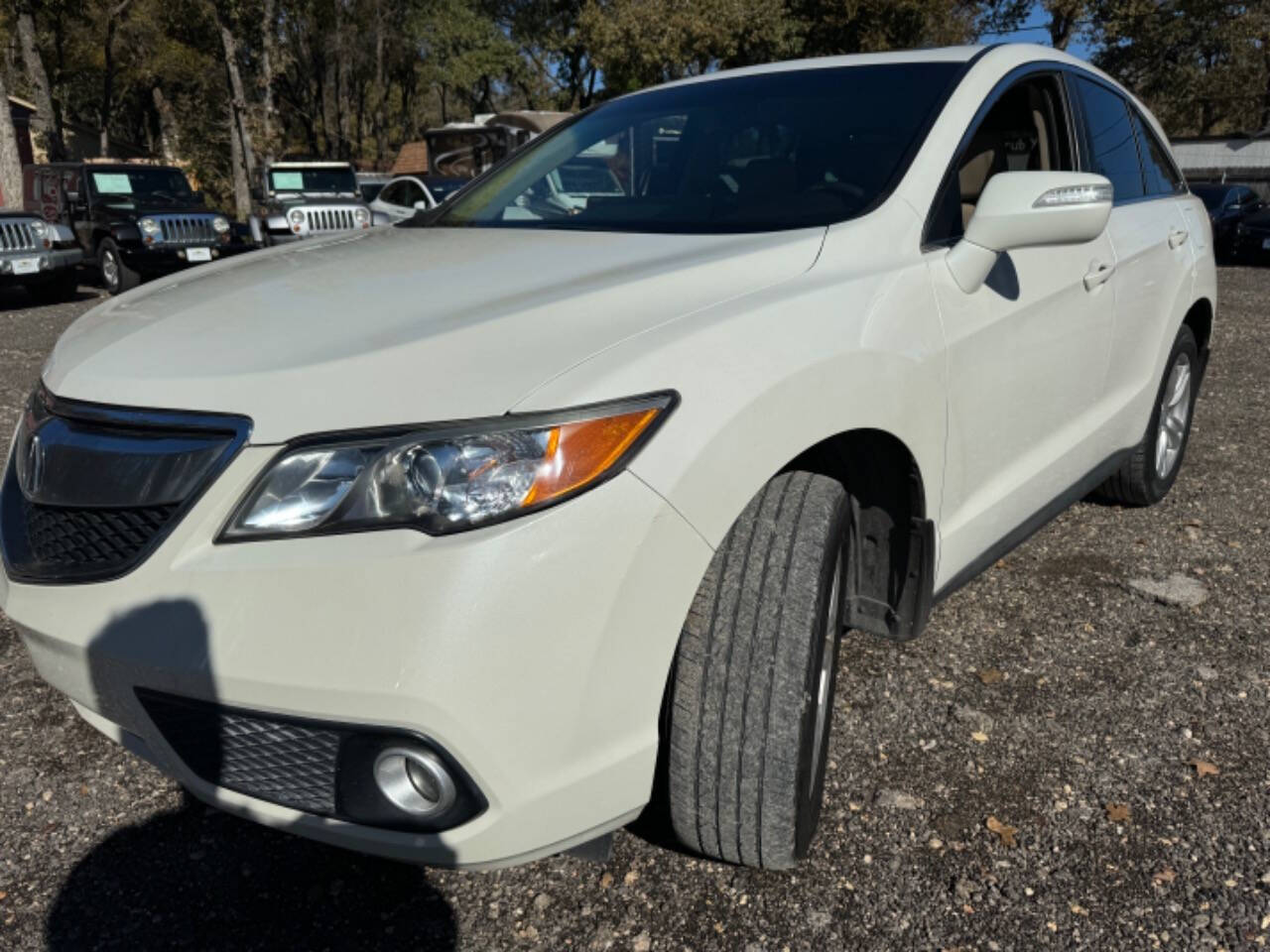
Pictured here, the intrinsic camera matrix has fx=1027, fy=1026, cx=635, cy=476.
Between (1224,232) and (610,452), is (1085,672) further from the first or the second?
(1224,232)

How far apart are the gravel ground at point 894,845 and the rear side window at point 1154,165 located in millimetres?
1548

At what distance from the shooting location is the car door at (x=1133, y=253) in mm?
3037

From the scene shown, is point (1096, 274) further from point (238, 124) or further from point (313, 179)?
point (238, 124)

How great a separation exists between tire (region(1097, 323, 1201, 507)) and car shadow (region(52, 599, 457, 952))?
9.03 ft

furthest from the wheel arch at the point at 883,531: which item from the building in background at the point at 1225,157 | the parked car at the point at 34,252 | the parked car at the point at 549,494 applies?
the building in background at the point at 1225,157

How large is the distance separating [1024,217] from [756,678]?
43.8 inches

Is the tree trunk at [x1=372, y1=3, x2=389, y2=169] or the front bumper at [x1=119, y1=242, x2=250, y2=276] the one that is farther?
the tree trunk at [x1=372, y1=3, x2=389, y2=169]

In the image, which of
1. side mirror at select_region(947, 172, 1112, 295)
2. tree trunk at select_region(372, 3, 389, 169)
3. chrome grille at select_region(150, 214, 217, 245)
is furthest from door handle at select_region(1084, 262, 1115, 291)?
tree trunk at select_region(372, 3, 389, 169)

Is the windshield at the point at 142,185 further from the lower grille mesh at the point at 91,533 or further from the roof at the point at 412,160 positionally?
the roof at the point at 412,160

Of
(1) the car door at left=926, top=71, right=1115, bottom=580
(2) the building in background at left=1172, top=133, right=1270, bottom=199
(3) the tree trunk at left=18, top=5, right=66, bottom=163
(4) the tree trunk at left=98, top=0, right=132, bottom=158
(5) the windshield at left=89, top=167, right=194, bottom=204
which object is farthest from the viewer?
(4) the tree trunk at left=98, top=0, right=132, bottom=158

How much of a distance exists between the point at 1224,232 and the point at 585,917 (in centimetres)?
1718

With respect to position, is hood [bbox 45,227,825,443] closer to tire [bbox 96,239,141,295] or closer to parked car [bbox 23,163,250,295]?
parked car [bbox 23,163,250,295]

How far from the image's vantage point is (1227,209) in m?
16.2

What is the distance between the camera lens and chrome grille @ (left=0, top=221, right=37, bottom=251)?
36.0ft
